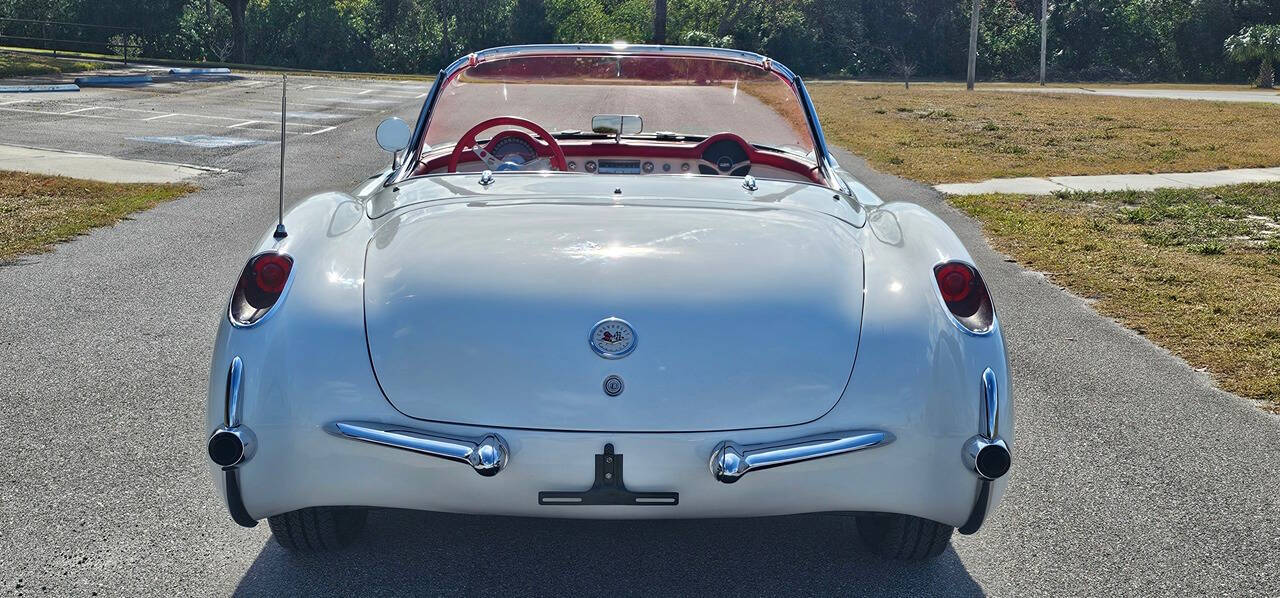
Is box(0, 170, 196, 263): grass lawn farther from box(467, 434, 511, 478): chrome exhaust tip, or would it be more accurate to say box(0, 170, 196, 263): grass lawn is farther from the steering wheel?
box(467, 434, 511, 478): chrome exhaust tip

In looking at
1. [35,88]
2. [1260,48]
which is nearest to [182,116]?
[35,88]

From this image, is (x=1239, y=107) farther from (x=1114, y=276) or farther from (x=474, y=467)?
(x=474, y=467)

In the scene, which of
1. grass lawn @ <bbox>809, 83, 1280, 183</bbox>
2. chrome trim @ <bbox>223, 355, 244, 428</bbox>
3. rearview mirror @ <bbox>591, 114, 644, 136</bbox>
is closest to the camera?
chrome trim @ <bbox>223, 355, 244, 428</bbox>

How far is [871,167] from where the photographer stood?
16.2 m

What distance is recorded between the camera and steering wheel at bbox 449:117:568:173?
4535mm

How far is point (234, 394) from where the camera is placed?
2957mm

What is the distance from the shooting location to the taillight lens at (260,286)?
3.10m

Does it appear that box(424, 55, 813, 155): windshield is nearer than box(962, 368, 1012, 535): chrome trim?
No

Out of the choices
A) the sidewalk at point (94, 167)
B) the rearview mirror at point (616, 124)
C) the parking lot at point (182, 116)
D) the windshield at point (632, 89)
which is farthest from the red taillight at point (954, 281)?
the parking lot at point (182, 116)

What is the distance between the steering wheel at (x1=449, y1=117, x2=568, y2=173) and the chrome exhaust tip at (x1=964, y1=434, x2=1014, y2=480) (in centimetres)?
202

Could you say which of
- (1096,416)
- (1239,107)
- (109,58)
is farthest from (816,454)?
(109,58)

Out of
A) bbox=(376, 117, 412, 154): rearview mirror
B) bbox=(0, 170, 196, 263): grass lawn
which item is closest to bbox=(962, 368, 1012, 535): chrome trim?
bbox=(376, 117, 412, 154): rearview mirror

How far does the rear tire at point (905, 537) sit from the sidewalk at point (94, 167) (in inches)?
430

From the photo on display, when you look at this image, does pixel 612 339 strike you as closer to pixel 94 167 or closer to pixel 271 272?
pixel 271 272
